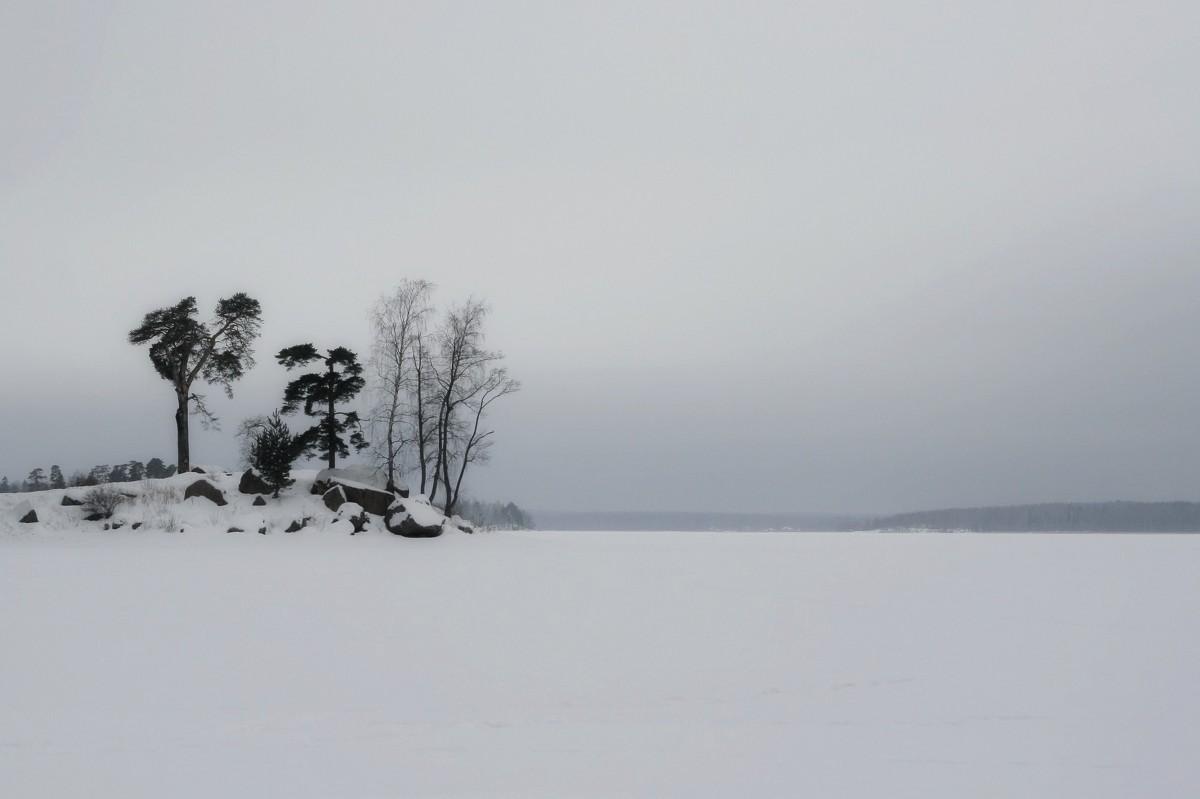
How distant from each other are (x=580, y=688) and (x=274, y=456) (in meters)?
21.1

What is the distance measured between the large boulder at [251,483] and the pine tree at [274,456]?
17 centimetres

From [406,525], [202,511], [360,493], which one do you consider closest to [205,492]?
[202,511]

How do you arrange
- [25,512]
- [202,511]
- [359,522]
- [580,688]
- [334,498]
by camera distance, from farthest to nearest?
[334,498] → [359,522] → [202,511] → [25,512] → [580,688]

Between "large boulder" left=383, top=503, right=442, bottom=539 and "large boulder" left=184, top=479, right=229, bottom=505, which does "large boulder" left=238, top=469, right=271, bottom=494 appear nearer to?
"large boulder" left=184, top=479, right=229, bottom=505

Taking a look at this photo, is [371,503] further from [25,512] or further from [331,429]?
[25,512]

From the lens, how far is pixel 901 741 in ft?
18.7

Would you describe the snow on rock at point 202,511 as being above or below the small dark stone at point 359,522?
above

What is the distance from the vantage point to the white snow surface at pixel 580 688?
16.2ft

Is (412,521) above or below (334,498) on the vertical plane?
below

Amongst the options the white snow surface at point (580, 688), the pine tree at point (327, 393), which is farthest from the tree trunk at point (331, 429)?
the white snow surface at point (580, 688)

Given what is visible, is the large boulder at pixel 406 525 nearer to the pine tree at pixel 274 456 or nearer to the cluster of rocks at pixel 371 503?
Result: the cluster of rocks at pixel 371 503

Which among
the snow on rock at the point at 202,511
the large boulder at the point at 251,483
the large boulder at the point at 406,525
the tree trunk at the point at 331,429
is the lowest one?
the large boulder at the point at 406,525

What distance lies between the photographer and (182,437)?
28.0 m

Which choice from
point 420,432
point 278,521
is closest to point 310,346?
point 420,432
